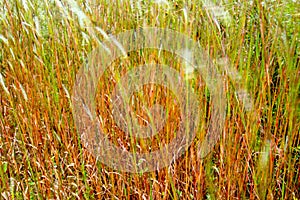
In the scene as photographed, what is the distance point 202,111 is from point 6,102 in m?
0.77

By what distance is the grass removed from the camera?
951 mm

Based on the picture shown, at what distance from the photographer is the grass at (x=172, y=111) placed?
0.95 metres

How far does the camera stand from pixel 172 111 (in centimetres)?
107

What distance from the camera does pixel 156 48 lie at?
109 centimetres

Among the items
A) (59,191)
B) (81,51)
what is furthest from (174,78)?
(59,191)

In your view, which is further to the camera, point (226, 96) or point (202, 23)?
point (202, 23)

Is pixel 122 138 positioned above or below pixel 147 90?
below

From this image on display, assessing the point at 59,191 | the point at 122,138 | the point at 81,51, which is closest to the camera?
the point at 59,191

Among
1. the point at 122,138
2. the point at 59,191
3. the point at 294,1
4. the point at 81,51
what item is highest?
the point at 294,1

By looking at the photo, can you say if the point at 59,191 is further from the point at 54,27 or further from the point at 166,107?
the point at 54,27

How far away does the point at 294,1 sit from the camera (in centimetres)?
107

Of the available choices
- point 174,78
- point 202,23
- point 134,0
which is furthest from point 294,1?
point 134,0

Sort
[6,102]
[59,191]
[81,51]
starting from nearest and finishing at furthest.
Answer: [59,191], [81,51], [6,102]

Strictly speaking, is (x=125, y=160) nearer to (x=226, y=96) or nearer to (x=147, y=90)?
(x=147, y=90)
